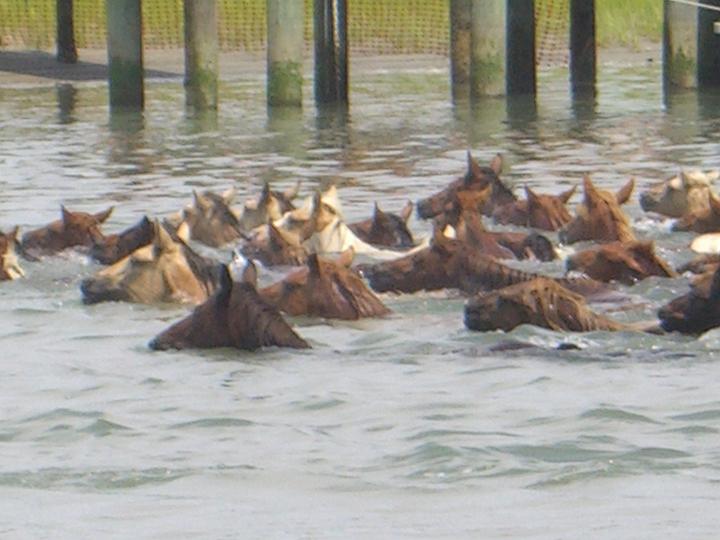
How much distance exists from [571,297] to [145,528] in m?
3.72

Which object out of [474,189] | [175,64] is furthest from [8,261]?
[175,64]

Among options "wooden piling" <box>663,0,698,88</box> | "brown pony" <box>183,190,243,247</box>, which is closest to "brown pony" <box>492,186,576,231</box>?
"brown pony" <box>183,190,243,247</box>

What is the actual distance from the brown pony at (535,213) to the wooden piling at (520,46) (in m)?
13.3

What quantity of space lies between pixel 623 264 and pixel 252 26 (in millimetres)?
27834

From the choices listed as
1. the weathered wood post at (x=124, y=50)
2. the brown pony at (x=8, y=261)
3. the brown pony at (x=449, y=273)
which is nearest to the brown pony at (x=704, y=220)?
the brown pony at (x=449, y=273)

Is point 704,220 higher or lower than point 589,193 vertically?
lower

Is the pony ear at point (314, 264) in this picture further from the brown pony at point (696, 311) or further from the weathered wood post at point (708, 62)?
the weathered wood post at point (708, 62)

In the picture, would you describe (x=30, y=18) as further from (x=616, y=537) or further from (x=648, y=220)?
(x=616, y=537)

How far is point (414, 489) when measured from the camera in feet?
26.8

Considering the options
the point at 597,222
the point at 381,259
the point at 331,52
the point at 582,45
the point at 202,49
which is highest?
the point at 202,49

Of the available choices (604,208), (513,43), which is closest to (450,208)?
(604,208)

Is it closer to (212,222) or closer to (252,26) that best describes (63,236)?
(212,222)

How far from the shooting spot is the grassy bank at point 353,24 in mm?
38500

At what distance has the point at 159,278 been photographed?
40.6 ft
